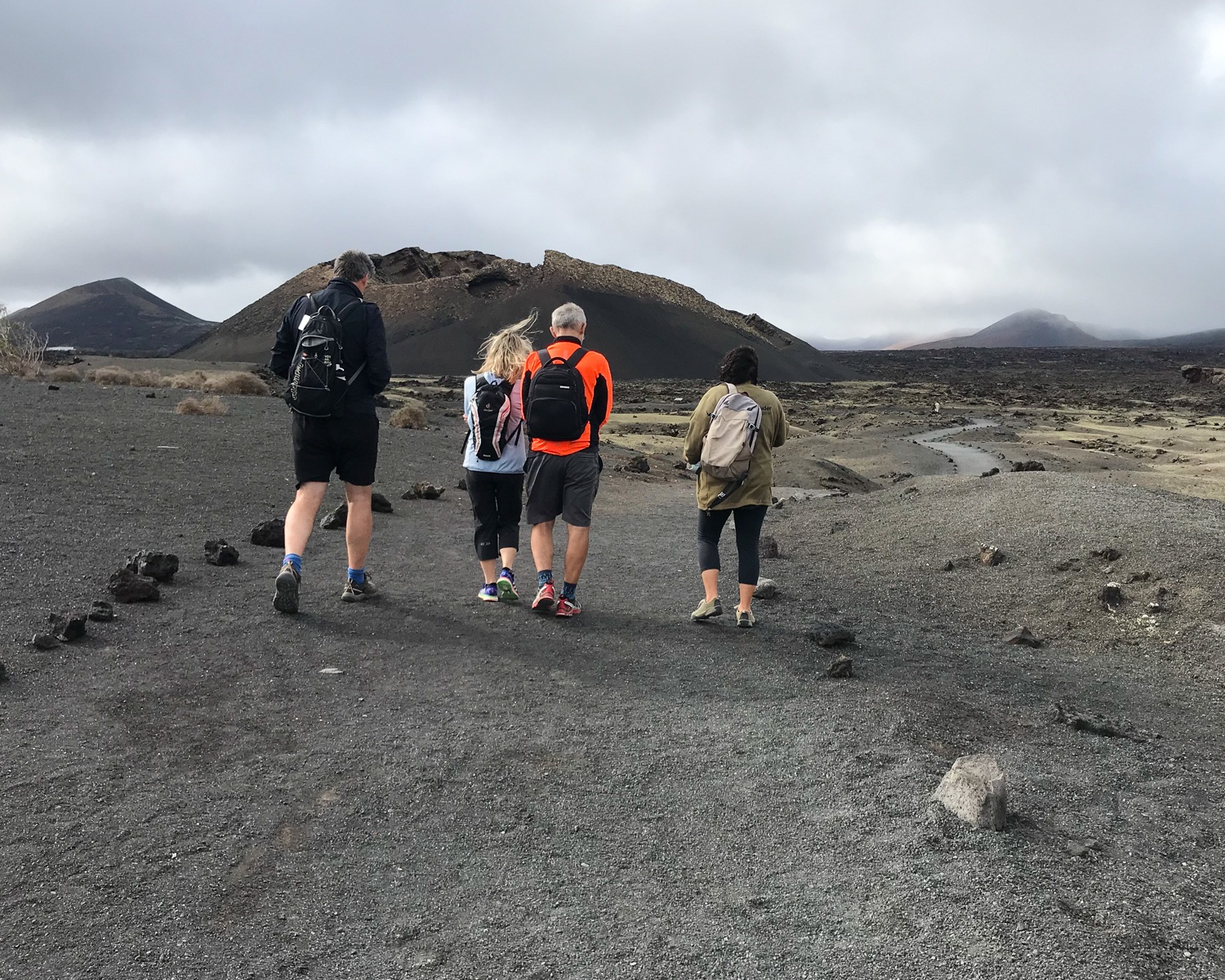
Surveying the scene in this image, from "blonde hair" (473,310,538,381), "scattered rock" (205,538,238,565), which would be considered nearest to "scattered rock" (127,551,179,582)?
"scattered rock" (205,538,238,565)

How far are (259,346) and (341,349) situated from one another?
61787 mm

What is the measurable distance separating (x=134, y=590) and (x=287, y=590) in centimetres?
99

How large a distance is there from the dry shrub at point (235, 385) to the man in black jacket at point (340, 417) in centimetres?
1652

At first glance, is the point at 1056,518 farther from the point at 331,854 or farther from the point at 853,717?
the point at 331,854

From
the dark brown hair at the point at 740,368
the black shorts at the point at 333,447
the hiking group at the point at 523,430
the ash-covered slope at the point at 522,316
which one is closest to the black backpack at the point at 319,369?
the hiking group at the point at 523,430

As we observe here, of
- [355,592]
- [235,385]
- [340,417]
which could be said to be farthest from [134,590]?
[235,385]

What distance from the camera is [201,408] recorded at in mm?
14773

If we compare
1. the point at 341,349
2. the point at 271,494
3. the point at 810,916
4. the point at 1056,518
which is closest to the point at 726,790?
the point at 810,916

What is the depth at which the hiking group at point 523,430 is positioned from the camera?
5070 millimetres

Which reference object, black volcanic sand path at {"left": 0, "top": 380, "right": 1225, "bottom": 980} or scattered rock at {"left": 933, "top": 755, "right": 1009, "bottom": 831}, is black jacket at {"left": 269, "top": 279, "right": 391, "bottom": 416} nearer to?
black volcanic sand path at {"left": 0, "top": 380, "right": 1225, "bottom": 980}

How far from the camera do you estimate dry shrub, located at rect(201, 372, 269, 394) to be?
20531 millimetres

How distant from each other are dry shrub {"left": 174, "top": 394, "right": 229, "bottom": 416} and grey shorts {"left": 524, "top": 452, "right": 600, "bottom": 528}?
35.9 feet

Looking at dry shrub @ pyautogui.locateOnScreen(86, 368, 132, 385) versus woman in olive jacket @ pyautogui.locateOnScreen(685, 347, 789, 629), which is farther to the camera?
dry shrub @ pyautogui.locateOnScreen(86, 368, 132, 385)

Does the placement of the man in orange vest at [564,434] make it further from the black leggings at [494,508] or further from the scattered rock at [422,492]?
the scattered rock at [422,492]
